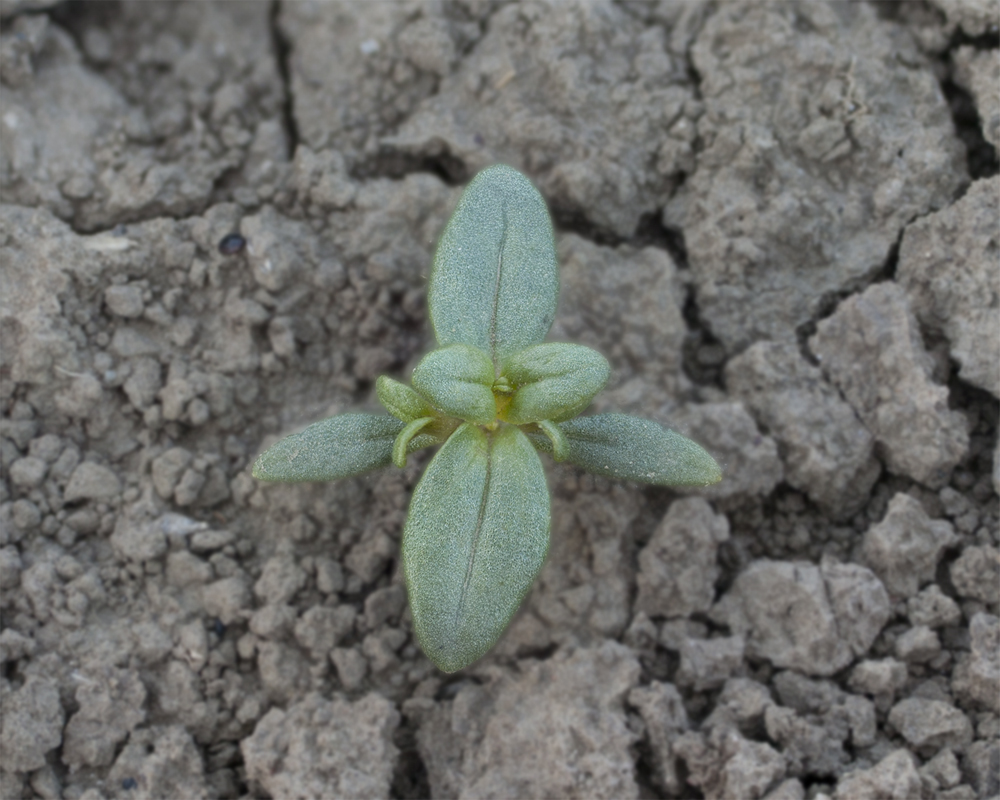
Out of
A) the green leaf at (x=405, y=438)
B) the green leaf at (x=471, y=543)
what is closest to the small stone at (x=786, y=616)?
the green leaf at (x=471, y=543)

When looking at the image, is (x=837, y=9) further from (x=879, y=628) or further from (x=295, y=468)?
(x=295, y=468)

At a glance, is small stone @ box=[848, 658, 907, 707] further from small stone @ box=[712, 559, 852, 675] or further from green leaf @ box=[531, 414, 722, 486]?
green leaf @ box=[531, 414, 722, 486]

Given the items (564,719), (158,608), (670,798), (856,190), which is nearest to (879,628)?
(670,798)

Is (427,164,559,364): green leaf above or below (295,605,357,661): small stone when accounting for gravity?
above

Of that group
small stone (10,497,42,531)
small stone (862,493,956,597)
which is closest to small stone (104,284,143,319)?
small stone (10,497,42,531)

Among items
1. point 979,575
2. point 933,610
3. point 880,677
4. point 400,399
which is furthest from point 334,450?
point 979,575
